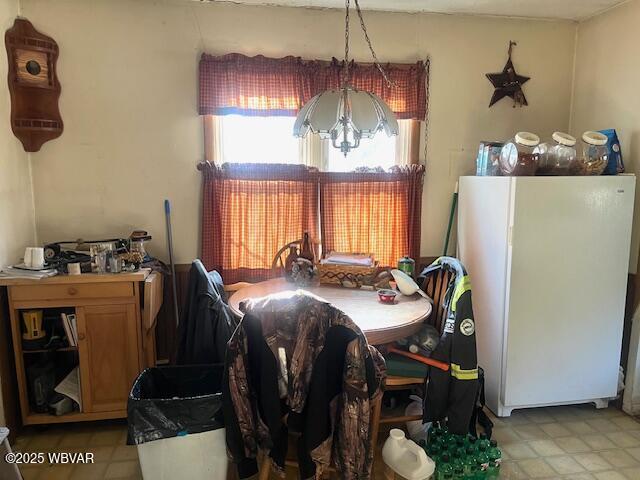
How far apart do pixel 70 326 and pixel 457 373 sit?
6.69ft

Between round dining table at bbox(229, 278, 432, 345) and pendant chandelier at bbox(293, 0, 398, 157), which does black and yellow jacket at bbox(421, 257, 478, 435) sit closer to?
round dining table at bbox(229, 278, 432, 345)

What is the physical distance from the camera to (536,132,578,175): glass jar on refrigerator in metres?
2.76

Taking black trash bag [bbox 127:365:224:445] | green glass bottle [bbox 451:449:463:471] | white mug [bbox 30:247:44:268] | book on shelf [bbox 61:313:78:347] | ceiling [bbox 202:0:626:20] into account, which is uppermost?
ceiling [bbox 202:0:626:20]

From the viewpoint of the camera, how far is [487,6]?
2.97m

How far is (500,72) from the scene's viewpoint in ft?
10.5

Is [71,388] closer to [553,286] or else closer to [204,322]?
[204,322]

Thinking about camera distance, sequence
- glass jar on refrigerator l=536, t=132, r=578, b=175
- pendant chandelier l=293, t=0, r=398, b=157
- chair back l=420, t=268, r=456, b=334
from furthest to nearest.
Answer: glass jar on refrigerator l=536, t=132, r=578, b=175, chair back l=420, t=268, r=456, b=334, pendant chandelier l=293, t=0, r=398, b=157

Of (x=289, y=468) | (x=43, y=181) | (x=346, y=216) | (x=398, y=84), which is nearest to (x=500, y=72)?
(x=398, y=84)

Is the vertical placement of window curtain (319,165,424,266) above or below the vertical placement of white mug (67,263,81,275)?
above

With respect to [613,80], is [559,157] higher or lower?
lower

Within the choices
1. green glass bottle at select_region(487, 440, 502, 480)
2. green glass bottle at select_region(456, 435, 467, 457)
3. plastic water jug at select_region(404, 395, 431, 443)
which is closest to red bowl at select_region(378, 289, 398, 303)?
plastic water jug at select_region(404, 395, 431, 443)

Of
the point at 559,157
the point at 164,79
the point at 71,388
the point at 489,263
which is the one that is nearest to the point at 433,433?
the point at 489,263

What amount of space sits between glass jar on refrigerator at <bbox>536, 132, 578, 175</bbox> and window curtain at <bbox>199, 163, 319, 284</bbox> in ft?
4.50

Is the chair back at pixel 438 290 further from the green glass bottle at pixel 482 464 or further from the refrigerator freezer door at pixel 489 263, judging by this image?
the green glass bottle at pixel 482 464
